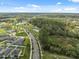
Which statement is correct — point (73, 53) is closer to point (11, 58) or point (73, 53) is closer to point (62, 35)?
point (11, 58)

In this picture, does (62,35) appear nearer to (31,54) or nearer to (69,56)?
(69,56)

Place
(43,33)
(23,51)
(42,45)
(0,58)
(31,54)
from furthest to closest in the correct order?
(43,33) → (42,45) → (23,51) → (31,54) → (0,58)

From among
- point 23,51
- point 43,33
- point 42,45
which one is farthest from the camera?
point 43,33

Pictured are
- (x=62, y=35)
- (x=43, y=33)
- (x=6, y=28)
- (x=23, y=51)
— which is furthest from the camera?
(x=6, y=28)

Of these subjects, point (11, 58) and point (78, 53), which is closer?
point (11, 58)

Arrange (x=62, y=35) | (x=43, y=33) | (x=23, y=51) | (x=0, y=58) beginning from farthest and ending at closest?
(x=62, y=35), (x=43, y=33), (x=23, y=51), (x=0, y=58)

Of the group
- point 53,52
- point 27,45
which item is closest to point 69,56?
point 53,52

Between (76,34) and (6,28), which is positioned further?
(6,28)

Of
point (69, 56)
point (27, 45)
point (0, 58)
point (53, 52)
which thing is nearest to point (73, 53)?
point (69, 56)

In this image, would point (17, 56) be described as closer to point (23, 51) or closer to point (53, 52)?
point (23, 51)
